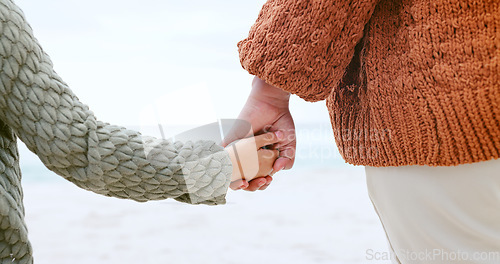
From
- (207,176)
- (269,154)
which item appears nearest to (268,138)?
(269,154)

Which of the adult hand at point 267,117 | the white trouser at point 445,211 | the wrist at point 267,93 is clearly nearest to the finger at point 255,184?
the adult hand at point 267,117

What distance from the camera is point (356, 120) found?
0.71 metres

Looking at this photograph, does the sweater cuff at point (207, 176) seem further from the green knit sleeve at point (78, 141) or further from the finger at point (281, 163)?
the finger at point (281, 163)

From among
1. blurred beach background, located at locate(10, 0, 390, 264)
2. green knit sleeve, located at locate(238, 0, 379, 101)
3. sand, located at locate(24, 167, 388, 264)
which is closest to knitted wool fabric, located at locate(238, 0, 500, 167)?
green knit sleeve, located at locate(238, 0, 379, 101)

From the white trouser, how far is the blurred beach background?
0.87 metres

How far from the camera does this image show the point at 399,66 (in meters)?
0.63

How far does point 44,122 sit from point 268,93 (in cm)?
37

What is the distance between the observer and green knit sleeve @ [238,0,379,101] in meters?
0.63

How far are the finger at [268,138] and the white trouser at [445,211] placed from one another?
21 centimetres

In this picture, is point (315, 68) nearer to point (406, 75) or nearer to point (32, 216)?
point (406, 75)

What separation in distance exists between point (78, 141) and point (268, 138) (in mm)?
383

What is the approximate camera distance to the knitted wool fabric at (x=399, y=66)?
59cm

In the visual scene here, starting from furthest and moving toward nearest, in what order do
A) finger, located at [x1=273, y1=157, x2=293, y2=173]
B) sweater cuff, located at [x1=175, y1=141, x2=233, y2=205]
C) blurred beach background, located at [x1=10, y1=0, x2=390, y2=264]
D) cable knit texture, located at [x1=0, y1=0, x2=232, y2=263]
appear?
blurred beach background, located at [x1=10, y1=0, x2=390, y2=264] → finger, located at [x1=273, y1=157, x2=293, y2=173] → sweater cuff, located at [x1=175, y1=141, x2=233, y2=205] → cable knit texture, located at [x1=0, y1=0, x2=232, y2=263]

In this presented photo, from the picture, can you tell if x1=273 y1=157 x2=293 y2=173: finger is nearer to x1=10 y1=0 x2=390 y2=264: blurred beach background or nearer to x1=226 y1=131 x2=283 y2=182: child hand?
x1=226 y1=131 x2=283 y2=182: child hand
